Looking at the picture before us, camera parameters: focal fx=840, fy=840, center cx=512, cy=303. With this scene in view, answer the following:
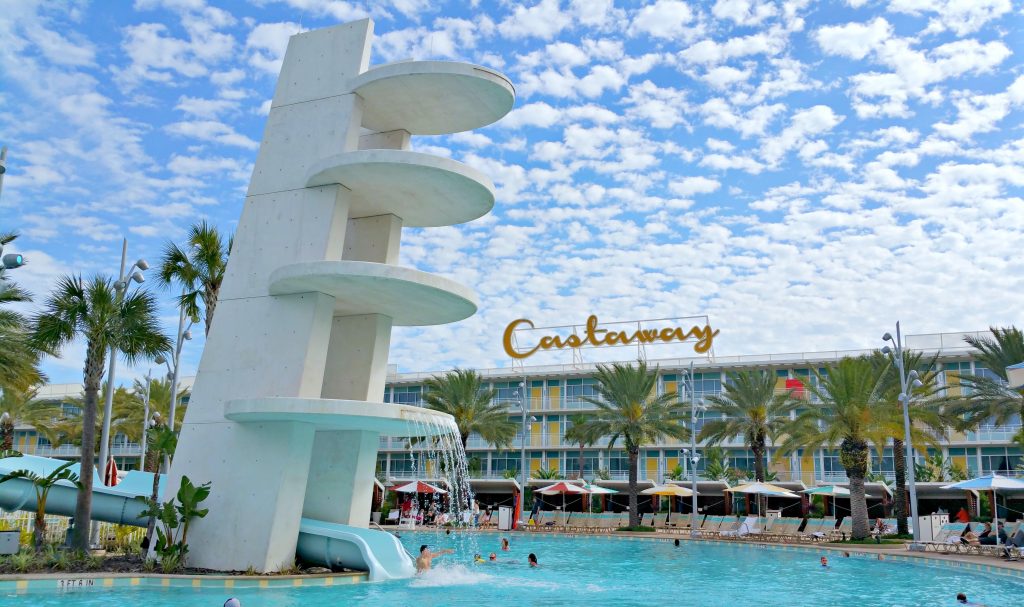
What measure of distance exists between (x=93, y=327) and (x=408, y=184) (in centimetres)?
828

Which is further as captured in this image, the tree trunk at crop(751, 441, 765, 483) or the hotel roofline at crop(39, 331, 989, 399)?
the hotel roofline at crop(39, 331, 989, 399)

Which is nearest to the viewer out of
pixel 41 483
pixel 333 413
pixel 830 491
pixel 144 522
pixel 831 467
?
pixel 333 413

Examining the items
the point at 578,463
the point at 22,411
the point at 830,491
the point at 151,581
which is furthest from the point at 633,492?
the point at 22,411

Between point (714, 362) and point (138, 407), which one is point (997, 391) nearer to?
point (714, 362)

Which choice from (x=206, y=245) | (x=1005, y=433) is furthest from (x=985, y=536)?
(x=1005, y=433)

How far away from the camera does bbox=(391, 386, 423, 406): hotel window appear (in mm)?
67438

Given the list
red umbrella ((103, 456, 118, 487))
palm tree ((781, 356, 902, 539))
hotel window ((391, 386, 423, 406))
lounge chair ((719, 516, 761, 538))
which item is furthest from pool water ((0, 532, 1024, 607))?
hotel window ((391, 386, 423, 406))

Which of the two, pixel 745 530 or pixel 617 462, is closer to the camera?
pixel 745 530

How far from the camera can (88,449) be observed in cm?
1945

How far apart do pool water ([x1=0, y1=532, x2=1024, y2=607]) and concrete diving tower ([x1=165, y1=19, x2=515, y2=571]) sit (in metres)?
2.41

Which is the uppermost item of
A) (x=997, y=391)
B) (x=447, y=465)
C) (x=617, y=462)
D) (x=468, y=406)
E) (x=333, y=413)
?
(x=997, y=391)

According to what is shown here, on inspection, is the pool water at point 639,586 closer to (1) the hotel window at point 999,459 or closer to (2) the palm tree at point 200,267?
(2) the palm tree at point 200,267

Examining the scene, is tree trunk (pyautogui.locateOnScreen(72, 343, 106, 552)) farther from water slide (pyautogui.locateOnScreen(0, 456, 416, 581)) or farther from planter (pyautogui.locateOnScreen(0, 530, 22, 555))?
water slide (pyautogui.locateOnScreen(0, 456, 416, 581))

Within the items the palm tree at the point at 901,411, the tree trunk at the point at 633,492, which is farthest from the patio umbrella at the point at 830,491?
the tree trunk at the point at 633,492
